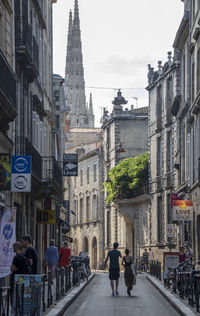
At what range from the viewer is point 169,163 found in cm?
5209

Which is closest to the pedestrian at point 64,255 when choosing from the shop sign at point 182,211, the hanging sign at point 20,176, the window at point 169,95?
the shop sign at point 182,211

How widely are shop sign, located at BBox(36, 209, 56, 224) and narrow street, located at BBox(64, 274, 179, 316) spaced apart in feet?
13.6

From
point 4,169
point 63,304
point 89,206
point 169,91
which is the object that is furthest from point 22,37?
point 89,206

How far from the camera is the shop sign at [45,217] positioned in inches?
1300

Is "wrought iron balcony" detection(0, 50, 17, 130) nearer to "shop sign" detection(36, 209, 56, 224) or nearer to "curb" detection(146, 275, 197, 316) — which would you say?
"curb" detection(146, 275, 197, 316)

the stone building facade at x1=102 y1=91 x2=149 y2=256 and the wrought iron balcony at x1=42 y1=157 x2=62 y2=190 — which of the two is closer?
the wrought iron balcony at x1=42 y1=157 x2=62 y2=190

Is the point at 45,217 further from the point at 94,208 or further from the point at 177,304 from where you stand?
the point at 94,208

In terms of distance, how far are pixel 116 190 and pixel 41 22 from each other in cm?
3256

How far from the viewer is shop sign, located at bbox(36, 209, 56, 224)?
33.0 m

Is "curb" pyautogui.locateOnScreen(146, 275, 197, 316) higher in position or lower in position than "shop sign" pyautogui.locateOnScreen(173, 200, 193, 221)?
lower

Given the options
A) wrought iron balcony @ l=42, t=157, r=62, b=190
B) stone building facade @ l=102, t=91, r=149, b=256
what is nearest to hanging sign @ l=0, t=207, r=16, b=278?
wrought iron balcony @ l=42, t=157, r=62, b=190

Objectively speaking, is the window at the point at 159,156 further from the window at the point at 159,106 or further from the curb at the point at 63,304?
the curb at the point at 63,304

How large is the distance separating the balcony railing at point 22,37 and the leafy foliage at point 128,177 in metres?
36.1

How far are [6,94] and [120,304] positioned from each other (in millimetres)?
6843
